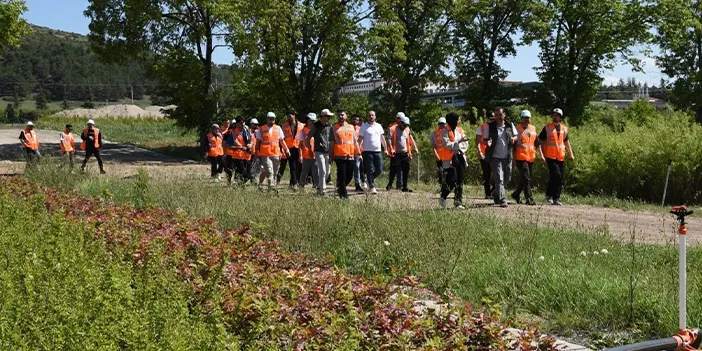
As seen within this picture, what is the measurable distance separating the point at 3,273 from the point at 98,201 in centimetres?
576

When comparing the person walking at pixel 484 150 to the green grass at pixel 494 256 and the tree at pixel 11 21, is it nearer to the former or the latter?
the green grass at pixel 494 256

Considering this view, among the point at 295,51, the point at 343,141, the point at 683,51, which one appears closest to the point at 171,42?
the point at 295,51

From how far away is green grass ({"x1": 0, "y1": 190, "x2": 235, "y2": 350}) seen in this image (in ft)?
14.2

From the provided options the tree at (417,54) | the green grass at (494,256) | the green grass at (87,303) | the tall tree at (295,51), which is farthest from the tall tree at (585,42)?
the green grass at (87,303)

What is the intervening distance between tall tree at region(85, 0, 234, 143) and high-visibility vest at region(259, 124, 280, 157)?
59.3ft

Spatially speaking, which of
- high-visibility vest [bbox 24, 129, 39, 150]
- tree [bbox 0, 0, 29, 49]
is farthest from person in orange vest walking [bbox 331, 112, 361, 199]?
tree [bbox 0, 0, 29, 49]

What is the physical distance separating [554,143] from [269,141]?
20.5ft

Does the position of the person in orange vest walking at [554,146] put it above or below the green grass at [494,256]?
above

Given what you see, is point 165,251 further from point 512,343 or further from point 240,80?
point 240,80

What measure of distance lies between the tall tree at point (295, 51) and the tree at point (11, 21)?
8443 millimetres

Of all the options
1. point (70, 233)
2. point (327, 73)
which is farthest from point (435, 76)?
point (70, 233)

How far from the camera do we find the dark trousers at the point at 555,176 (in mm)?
15516

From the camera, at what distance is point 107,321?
478 cm

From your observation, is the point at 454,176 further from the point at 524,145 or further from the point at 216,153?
the point at 216,153
